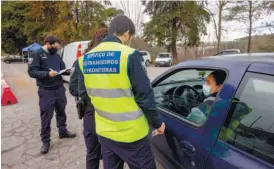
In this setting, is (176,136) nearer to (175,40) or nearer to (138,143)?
(138,143)

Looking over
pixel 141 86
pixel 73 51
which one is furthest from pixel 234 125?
pixel 73 51

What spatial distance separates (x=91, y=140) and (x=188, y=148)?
3.74 ft

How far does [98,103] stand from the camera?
1.85 m

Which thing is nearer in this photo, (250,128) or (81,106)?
(250,128)

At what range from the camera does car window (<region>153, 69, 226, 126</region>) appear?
2.34m

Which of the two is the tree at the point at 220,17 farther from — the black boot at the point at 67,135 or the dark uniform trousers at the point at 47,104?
the dark uniform trousers at the point at 47,104

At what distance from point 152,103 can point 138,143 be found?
1.10 ft

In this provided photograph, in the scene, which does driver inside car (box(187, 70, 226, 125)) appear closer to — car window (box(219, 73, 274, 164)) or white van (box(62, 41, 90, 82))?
car window (box(219, 73, 274, 164))

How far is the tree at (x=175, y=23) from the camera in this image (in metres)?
27.5

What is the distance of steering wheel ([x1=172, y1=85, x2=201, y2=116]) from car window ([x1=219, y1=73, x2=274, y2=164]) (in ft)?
2.35

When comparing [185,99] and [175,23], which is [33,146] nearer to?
[185,99]

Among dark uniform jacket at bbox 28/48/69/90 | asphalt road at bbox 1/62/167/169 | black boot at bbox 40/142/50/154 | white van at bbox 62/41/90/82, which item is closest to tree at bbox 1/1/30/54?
white van at bbox 62/41/90/82

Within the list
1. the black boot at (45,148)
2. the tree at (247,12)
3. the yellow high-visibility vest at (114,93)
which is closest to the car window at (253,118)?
the yellow high-visibility vest at (114,93)

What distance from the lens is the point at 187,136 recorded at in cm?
184
